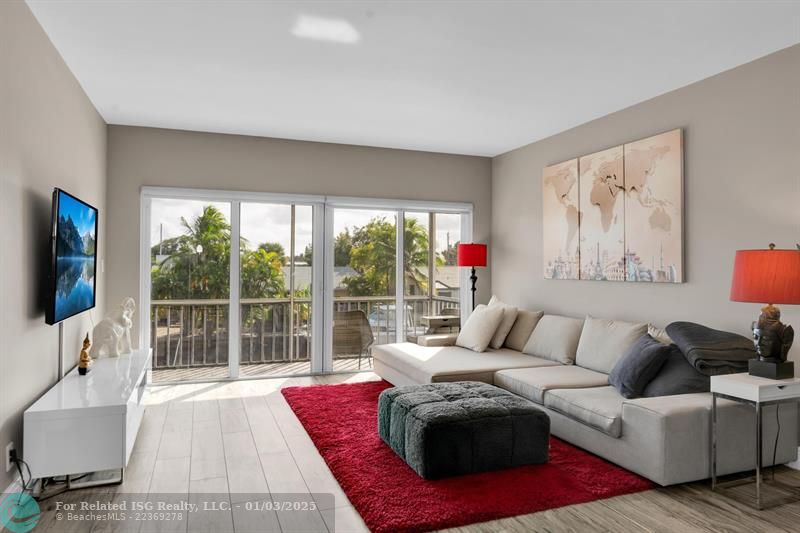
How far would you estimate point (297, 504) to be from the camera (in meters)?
2.78

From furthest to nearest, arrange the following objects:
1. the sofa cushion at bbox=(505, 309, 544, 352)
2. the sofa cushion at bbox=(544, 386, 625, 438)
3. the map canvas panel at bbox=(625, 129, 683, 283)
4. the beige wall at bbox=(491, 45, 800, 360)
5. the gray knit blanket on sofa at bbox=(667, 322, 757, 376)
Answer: the sofa cushion at bbox=(505, 309, 544, 352)
the map canvas panel at bbox=(625, 129, 683, 283)
the beige wall at bbox=(491, 45, 800, 360)
the gray knit blanket on sofa at bbox=(667, 322, 757, 376)
the sofa cushion at bbox=(544, 386, 625, 438)

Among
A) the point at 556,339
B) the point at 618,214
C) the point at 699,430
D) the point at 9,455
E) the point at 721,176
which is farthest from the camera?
the point at 556,339

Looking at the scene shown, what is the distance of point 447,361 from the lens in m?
4.65

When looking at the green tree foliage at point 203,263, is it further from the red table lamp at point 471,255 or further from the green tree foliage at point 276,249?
the red table lamp at point 471,255

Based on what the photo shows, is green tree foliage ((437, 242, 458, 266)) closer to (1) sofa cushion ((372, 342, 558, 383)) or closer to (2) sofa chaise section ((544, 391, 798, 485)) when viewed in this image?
(1) sofa cushion ((372, 342, 558, 383))

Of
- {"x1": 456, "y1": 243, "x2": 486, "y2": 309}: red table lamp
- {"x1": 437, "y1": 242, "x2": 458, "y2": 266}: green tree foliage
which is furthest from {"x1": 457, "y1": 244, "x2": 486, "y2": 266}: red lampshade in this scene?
{"x1": 437, "y1": 242, "x2": 458, "y2": 266}: green tree foliage

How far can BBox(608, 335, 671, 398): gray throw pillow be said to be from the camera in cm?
345

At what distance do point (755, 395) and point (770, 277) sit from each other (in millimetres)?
611

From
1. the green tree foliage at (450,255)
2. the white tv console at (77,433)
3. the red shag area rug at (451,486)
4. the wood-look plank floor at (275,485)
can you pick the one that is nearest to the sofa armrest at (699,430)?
the wood-look plank floor at (275,485)

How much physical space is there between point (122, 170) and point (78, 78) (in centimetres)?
134

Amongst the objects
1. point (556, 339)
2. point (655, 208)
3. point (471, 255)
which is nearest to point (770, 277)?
point (655, 208)

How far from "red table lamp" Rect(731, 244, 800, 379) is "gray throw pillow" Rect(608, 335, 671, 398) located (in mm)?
541

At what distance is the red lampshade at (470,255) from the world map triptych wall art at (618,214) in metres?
0.82

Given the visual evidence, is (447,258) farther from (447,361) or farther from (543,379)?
(543,379)
